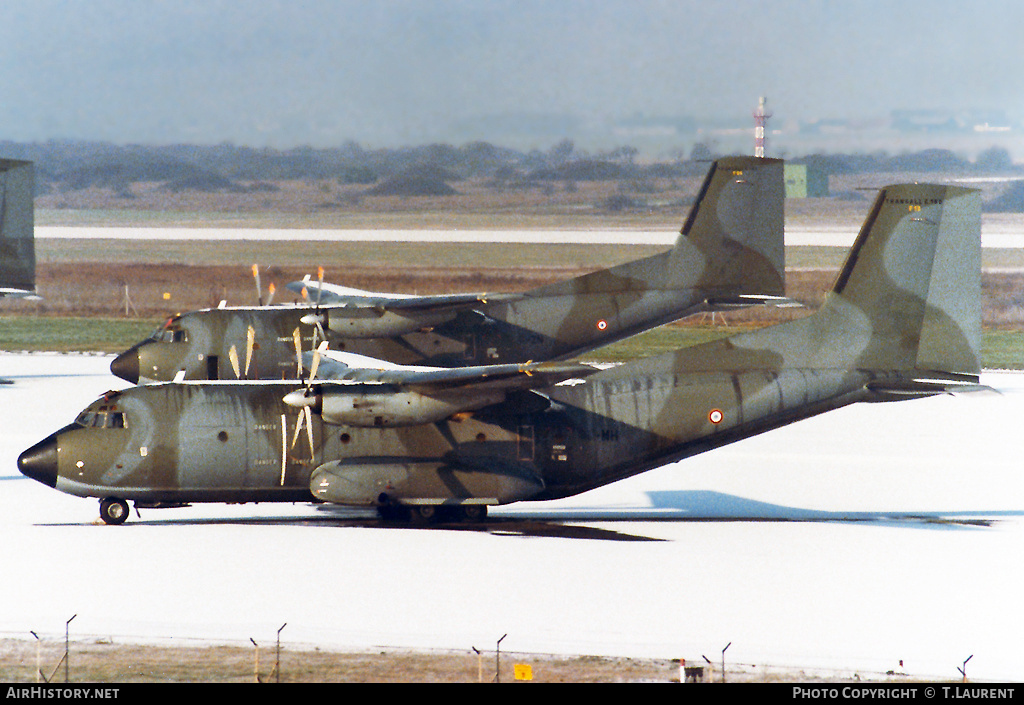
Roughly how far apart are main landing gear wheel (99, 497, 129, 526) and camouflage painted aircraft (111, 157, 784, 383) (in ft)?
26.1

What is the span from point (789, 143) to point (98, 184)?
234ft

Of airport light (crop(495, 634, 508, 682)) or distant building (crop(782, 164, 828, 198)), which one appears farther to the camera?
distant building (crop(782, 164, 828, 198))

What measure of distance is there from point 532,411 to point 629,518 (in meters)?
3.44

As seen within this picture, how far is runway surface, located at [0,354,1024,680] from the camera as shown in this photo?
1631 cm

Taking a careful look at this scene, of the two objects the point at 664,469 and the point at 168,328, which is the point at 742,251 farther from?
the point at 168,328

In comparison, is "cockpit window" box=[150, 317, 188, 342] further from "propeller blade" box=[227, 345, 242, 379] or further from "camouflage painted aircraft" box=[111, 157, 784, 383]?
"propeller blade" box=[227, 345, 242, 379]

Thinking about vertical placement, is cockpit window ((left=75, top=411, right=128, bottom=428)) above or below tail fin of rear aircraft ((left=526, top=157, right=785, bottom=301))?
below

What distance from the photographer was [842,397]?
78.9 feet

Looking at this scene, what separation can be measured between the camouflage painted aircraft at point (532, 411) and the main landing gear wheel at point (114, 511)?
4cm

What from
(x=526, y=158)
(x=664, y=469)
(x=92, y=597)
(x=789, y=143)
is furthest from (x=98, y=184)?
(x=92, y=597)

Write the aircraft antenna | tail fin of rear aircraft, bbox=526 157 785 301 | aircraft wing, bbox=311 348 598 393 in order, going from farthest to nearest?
the aircraft antenna → tail fin of rear aircraft, bbox=526 157 785 301 → aircraft wing, bbox=311 348 598 393

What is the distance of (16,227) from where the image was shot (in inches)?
1853

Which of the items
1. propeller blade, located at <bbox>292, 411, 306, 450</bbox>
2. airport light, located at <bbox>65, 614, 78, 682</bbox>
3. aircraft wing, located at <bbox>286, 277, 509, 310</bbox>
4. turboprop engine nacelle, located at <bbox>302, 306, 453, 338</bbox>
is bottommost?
airport light, located at <bbox>65, 614, 78, 682</bbox>

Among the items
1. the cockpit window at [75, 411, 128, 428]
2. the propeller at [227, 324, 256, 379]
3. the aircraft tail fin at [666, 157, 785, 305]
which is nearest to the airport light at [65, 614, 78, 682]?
the cockpit window at [75, 411, 128, 428]
